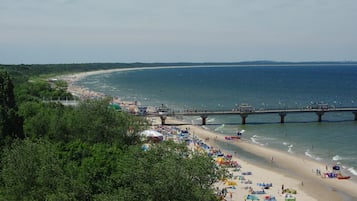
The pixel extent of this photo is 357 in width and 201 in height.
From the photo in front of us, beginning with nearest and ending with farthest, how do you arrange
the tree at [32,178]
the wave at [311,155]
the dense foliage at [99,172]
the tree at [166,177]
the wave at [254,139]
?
the tree at [166,177]
the dense foliage at [99,172]
the tree at [32,178]
the wave at [311,155]
the wave at [254,139]

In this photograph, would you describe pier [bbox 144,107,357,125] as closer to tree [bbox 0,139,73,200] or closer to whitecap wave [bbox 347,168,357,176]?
whitecap wave [bbox 347,168,357,176]

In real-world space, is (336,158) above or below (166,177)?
below

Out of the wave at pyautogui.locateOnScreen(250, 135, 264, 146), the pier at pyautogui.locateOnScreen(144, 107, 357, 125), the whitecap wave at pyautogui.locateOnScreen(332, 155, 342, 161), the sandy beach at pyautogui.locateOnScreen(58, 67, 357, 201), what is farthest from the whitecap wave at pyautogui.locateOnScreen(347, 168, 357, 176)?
the pier at pyautogui.locateOnScreen(144, 107, 357, 125)

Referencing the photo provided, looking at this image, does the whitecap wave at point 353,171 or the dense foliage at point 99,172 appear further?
the whitecap wave at point 353,171

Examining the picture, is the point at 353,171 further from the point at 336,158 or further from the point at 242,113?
the point at 242,113

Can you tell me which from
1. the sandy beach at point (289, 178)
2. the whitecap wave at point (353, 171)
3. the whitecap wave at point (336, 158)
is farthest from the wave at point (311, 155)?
the whitecap wave at point (353, 171)

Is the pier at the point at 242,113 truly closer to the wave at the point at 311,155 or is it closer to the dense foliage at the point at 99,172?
the wave at the point at 311,155

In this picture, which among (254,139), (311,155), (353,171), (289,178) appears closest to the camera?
(289,178)

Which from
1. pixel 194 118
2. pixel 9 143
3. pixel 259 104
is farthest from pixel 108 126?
pixel 259 104

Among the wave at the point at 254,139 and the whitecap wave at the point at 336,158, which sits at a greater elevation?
the whitecap wave at the point at 336,158

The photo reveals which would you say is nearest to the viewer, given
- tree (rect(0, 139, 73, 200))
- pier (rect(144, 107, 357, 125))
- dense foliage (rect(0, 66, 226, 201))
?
dense foliage (rect(0, 66, 226, 201))

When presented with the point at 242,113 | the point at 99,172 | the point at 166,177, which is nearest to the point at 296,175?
the point at 99,172

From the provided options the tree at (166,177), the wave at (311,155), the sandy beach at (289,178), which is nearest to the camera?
the tree at (166,177)

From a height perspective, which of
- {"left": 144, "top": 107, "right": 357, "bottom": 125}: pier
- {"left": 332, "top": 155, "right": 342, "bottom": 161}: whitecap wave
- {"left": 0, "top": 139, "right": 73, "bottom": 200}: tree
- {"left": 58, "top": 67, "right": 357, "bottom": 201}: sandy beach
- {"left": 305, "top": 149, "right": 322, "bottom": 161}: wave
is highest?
{"left": 0, "top": 139, "right": 73, "bottom": 200}: tree
